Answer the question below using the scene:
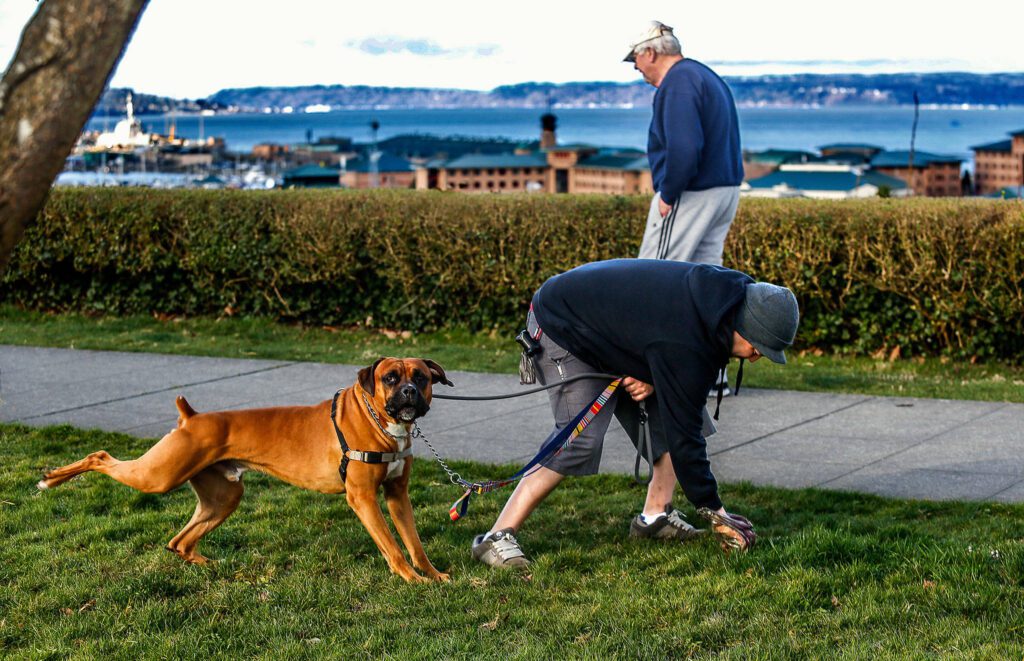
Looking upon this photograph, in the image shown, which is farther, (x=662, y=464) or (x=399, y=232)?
(x=399, y=232)

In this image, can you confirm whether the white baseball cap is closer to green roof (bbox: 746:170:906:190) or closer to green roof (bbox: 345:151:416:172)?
green roof (bbox: 746:170:906:190)

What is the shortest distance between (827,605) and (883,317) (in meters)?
6.07

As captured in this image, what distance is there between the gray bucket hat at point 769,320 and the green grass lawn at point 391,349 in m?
4.63

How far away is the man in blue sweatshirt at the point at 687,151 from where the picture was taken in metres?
7.12

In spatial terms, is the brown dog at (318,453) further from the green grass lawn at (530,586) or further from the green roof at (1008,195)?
the green roof at (1008,195)

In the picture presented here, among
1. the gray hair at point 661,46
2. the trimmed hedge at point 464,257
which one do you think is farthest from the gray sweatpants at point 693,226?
the trimmed hedge at point 464,257

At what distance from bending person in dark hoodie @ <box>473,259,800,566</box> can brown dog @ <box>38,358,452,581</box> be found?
51 centimetres

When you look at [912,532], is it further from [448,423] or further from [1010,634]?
[448,423]

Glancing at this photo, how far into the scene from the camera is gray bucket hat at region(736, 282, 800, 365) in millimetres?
4562

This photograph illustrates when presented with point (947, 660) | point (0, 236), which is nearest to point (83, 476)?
point (0, 236)

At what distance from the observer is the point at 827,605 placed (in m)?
4.71

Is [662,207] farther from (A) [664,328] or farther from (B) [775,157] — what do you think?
(B) [775,157]

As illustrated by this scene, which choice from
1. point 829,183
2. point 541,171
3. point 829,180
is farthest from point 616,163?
point 829,183

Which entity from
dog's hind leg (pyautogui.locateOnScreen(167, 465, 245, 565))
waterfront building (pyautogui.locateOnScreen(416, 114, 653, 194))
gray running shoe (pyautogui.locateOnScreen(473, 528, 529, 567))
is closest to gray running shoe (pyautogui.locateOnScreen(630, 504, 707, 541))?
gray running shoe (pyautogui.locateOnScreen(473, 528, 529, 567))
